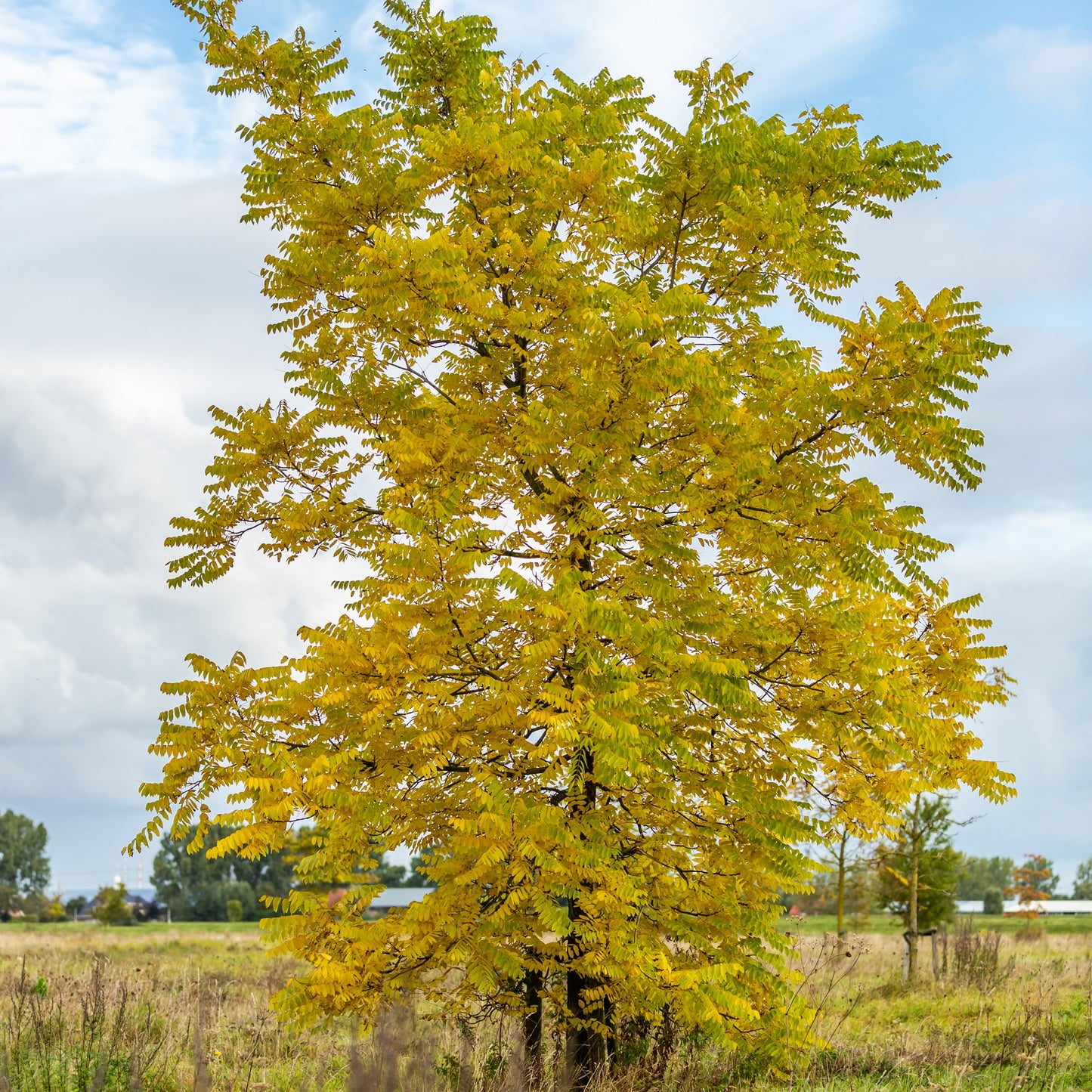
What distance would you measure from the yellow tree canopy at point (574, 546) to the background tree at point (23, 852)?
112 metres

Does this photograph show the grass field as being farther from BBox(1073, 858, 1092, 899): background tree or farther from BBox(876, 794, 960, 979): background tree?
BBox(1073, 858, 1092, 899): background tree

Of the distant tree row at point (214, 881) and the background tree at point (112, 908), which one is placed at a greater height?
the background tree at point (112, 908)

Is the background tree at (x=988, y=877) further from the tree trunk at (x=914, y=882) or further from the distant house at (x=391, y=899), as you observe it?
the tree trunk at (x=914, y=882)

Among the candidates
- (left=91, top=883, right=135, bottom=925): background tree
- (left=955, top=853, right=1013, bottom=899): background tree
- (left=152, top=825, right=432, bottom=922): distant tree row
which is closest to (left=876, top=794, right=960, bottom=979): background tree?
(left=91, top=883, right=135, bottom=925): background tree

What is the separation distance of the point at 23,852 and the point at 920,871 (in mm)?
106802

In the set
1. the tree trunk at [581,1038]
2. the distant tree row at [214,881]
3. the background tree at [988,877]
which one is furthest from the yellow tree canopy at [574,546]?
the background tree at [988,877]

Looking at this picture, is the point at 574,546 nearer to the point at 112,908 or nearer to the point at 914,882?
the point at 914,882

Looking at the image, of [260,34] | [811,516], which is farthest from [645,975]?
[260,34]

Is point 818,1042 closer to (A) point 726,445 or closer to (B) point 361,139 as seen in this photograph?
(A) point 726,445

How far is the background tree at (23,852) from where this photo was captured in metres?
105

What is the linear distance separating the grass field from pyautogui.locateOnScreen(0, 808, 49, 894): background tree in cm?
9828

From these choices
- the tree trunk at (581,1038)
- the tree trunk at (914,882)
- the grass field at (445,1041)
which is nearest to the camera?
the grass field at (445,1041)

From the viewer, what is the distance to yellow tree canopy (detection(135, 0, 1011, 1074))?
7.64 m

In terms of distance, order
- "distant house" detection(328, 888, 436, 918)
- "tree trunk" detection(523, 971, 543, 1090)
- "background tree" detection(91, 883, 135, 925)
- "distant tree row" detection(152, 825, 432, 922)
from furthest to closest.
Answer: "distant tree row" detection(152, 825, 432, 922)
"background tree" detection(91, 883, 135, 925)
"tree trunk" detection(523, 971, 543, 1090)
"distant house" detection(328, 888, 436, 918)
